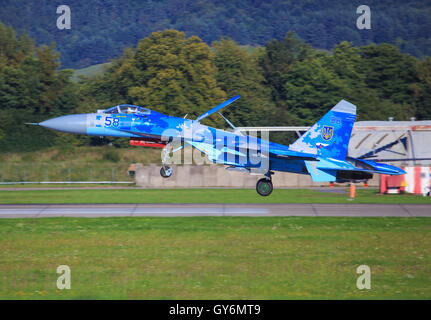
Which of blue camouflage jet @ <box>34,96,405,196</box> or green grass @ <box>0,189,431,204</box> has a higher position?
blue camouflage jet @ <box>34,96,405,196</box>

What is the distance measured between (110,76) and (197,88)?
1515 cm

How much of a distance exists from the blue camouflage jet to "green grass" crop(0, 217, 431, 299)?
2451 millimetres

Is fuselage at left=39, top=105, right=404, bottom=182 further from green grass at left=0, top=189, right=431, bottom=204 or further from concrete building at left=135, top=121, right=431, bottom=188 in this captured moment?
concrete building at left=135, top=121, right=431, bottom=188

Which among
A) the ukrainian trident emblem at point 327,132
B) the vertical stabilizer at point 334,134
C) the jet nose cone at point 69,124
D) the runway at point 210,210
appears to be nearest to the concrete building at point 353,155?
the runway at point 210,210

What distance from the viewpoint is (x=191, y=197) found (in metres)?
35.1

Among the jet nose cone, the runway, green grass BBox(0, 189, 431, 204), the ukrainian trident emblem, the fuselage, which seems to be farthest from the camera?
green grass BBox(0, 189, 431, 204)

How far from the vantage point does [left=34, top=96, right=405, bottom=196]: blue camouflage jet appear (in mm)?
23328

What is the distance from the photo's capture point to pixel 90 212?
24.3 metres

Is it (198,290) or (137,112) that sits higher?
(137,112)

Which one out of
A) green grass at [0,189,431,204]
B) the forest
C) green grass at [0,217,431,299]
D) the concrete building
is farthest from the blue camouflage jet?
the forest

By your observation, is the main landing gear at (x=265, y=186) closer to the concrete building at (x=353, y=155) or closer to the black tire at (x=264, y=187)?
the black tire at (x=264, y=187)

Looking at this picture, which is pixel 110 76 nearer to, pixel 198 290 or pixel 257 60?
pixel 257 60

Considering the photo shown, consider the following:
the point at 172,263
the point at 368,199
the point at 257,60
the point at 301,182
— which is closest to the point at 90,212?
the point at 172,263

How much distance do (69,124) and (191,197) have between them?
1364 cm
